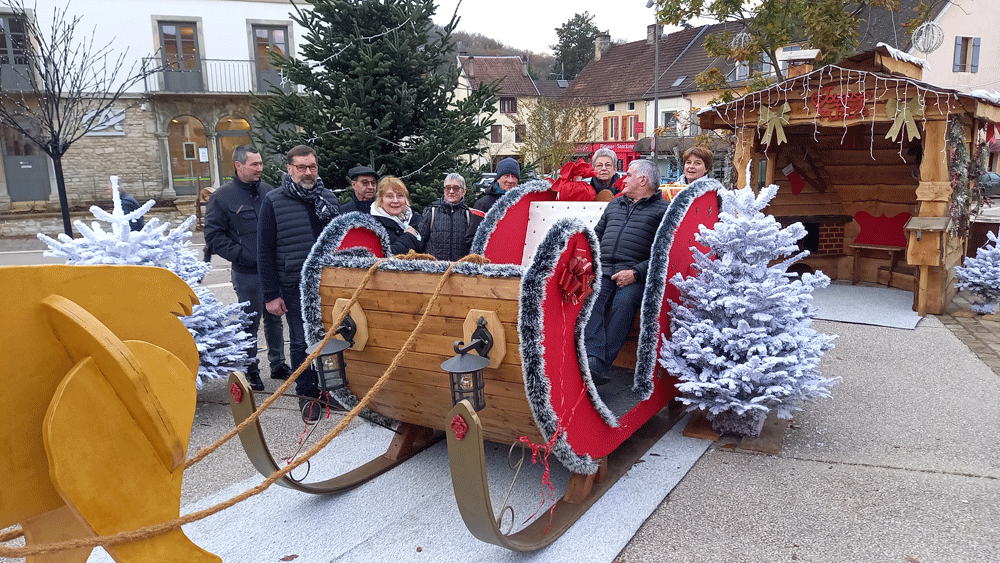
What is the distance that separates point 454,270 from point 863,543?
2.25 meters

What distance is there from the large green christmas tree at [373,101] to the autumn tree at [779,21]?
626 cm

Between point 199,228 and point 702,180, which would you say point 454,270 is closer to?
point 702,180

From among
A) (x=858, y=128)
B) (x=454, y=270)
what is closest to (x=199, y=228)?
(x=858, y=128)

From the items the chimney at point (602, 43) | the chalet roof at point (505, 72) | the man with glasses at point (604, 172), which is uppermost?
the chimney at point (602, 43)

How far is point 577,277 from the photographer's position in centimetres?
281

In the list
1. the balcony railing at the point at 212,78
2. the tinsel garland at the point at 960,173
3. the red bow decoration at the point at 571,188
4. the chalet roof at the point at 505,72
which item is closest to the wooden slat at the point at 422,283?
the red bow decoration at the point at 571,188

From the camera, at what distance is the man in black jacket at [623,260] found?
12.8 feet

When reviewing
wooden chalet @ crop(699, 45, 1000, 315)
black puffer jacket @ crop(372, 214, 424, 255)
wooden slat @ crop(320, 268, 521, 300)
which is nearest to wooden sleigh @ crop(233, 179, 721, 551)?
wooden slat @ crop(320, 268, 521, 300)

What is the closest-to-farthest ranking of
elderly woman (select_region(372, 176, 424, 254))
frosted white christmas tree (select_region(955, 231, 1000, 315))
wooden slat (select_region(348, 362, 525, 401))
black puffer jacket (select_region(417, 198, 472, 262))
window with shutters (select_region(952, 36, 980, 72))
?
wooden slat (select_region(348, 362, 525, 401)), elderly woman (select_region(372, 176, 424, 254)), black puffer jacket (select_region(417, 198, 472, 262)), frosted white christmas tree (select_region(955, 231, 1000, 315)), window with shutters (select_region(952, 36, 980, 72))

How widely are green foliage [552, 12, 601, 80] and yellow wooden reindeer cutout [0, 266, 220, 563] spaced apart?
56948mm

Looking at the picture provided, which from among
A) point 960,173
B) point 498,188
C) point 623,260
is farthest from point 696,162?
point 960,173

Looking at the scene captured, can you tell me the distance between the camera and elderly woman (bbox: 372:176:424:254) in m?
4.68

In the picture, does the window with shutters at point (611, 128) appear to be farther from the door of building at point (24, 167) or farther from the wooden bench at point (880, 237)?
the wooden bench at point (880, 237)

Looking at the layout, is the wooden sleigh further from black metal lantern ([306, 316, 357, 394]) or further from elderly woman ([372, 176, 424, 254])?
elderly woman ([372, 176, 424, 254])
